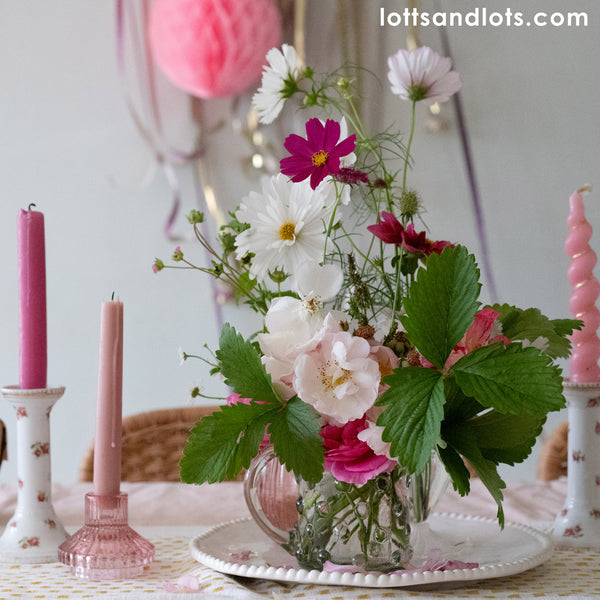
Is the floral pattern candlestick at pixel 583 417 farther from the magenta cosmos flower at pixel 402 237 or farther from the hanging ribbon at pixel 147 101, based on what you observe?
the hanging ribbon at pixel 147 101

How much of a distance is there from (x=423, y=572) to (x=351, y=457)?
0.09 m

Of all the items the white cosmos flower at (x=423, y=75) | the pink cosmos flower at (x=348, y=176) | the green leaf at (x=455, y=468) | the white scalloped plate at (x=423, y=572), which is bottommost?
the white scalloped plate at (x=423, y=572)

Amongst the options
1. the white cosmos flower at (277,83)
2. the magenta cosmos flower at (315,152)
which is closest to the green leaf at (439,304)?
the magenta cosmos flower at (315,152)

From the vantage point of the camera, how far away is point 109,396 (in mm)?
615

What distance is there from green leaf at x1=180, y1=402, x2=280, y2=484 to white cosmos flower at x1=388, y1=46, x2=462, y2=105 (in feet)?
0.93

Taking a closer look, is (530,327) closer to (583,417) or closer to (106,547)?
(583,417)

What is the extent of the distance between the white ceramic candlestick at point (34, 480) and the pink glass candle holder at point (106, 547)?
0.06 metres

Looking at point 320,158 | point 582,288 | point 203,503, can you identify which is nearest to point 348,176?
point 320,158

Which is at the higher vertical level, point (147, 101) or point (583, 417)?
point (147, 101)

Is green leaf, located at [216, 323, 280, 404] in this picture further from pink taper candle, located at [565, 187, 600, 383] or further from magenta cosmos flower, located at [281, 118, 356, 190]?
pink taper candle, located at [565, 187, 600, 383]

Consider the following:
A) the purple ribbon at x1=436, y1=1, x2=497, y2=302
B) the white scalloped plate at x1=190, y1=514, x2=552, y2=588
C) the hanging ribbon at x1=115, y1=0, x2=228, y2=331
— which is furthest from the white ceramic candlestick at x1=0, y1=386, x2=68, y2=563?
the purple ribbon at x1=436, y1=1, x2=497, y2=302

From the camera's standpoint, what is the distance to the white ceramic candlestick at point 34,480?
681 millimetres

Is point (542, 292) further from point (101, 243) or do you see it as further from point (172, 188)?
point (101, 243)

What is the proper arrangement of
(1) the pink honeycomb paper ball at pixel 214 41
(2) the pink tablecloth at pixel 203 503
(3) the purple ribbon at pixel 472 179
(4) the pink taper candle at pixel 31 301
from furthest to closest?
(3) the purple ribbon at pixel 472 179
(1) the pink honeycomb paper ball at pixel 214 41
(2) the pink tablecloth at pixel 203 503
(4) the pink taper candle at pixel 31 301
